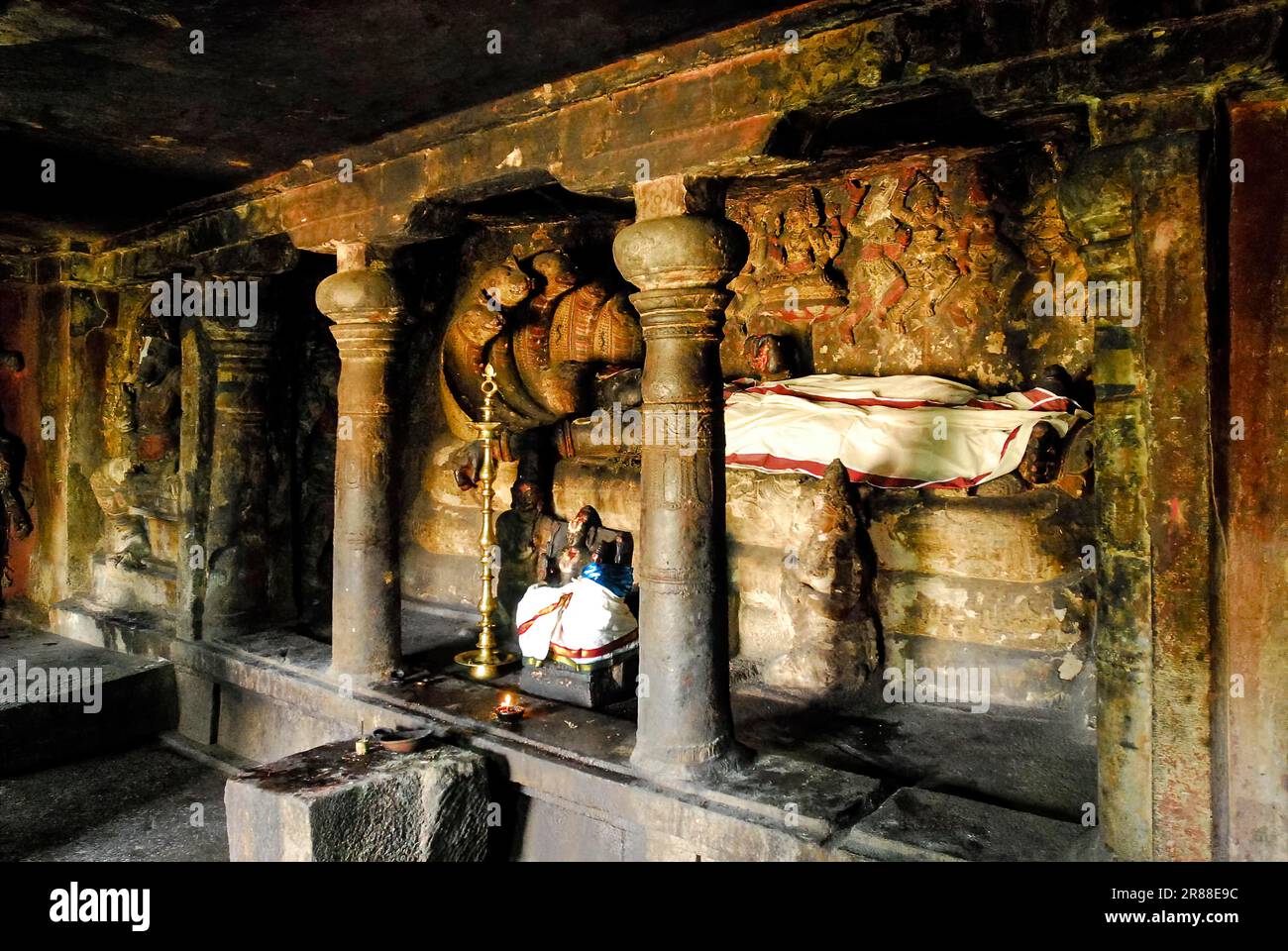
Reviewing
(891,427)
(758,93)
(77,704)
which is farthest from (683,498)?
(77,704)

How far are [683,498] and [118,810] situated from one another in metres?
4.29

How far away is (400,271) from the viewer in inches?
217

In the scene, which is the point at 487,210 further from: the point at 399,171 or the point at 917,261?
the point at 917,261

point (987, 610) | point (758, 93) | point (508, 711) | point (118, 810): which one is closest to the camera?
point (758, 93)

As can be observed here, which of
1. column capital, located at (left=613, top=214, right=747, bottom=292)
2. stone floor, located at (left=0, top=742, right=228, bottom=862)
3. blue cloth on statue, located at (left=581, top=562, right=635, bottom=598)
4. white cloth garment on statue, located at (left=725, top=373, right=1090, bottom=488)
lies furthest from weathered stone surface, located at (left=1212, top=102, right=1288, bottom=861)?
stone floor, located at (left=0, top=742, right=228, bottom=862)

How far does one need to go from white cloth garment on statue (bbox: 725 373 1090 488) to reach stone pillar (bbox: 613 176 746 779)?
1.40 meters

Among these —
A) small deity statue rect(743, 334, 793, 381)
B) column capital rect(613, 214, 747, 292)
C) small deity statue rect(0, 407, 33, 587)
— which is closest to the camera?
column capital rect(613, 214, 747, 292)

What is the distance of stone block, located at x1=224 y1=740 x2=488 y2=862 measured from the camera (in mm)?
3760

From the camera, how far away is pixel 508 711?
15.8 feet

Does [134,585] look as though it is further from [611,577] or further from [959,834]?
[959,834]

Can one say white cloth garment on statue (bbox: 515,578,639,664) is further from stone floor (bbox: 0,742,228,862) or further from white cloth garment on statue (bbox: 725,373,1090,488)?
stone floor (bbox: 0,742,228,862)
